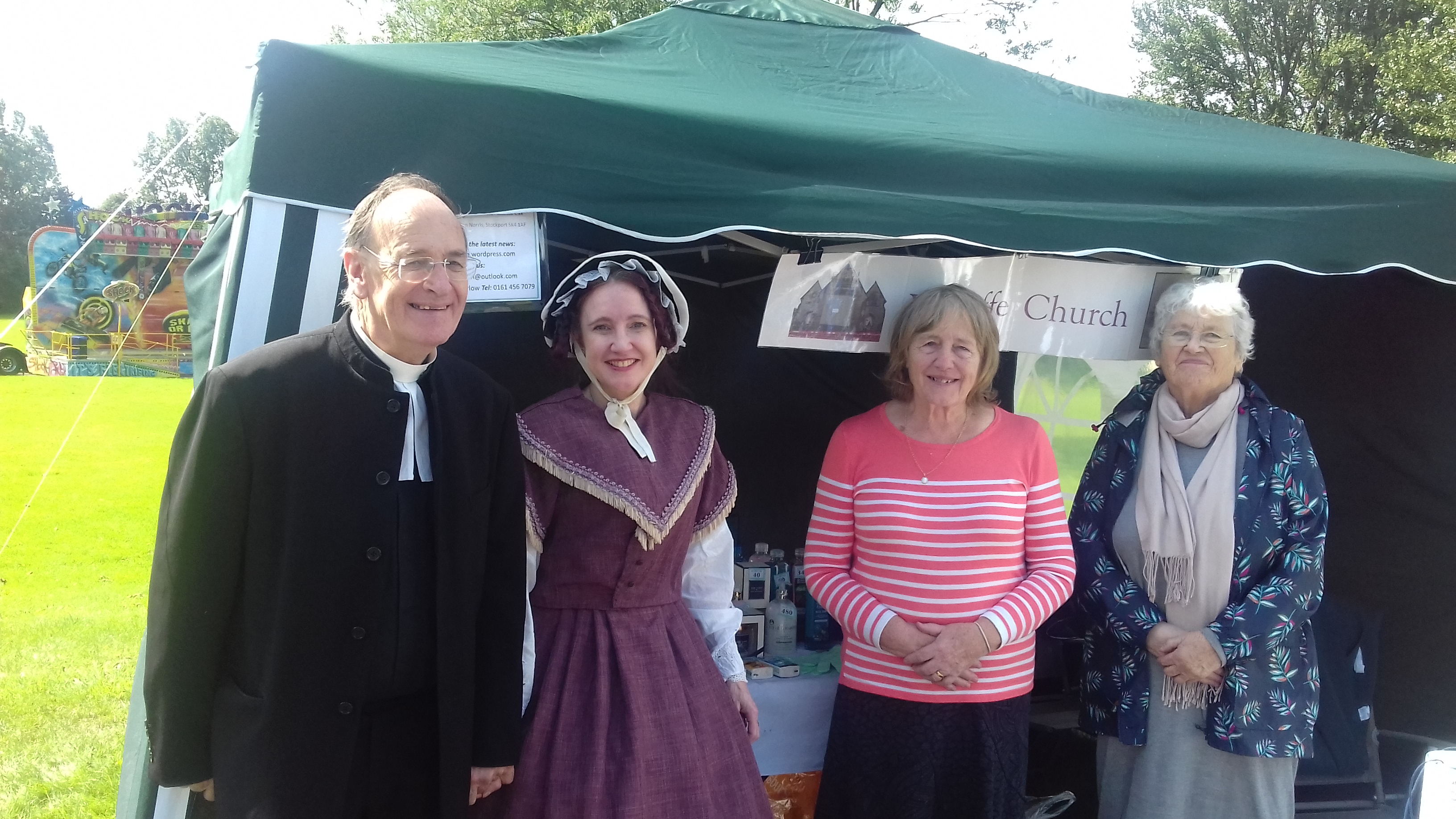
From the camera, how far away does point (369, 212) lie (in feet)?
4.61

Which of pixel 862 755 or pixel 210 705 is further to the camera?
pixel 862 755

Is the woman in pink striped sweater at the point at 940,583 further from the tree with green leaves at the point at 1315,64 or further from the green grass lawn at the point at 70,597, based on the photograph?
the tree with green leaves at the point at 1315,64

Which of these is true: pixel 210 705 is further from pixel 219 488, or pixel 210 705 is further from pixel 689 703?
A: pixel 689 703

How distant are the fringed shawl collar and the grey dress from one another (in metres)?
1.19

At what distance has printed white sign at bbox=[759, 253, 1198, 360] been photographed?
7.68ft

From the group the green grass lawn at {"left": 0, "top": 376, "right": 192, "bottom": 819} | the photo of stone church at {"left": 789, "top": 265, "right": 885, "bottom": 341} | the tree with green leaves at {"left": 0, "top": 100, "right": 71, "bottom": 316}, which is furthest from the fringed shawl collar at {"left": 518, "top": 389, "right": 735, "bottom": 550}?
the tree with green leaves at {"left": 0, "top": 100, "right": 71, "bottom": 316}

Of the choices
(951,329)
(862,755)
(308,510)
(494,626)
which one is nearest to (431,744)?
(494,626)

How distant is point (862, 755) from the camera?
7.02ft

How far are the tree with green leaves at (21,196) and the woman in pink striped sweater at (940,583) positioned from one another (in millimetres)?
33462

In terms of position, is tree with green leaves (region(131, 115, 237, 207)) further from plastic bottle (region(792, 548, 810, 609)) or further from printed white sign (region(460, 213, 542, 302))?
plastic bottle (region(792, 548, 810, 609))

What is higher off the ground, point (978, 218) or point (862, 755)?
point (978, 218)

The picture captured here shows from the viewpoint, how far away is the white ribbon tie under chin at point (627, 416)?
1840 millimetres

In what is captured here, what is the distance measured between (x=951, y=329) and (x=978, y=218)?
26cm

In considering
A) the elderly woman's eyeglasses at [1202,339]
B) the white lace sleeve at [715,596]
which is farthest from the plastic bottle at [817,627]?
the elderly woman's eyeglasses at [1202,339]
